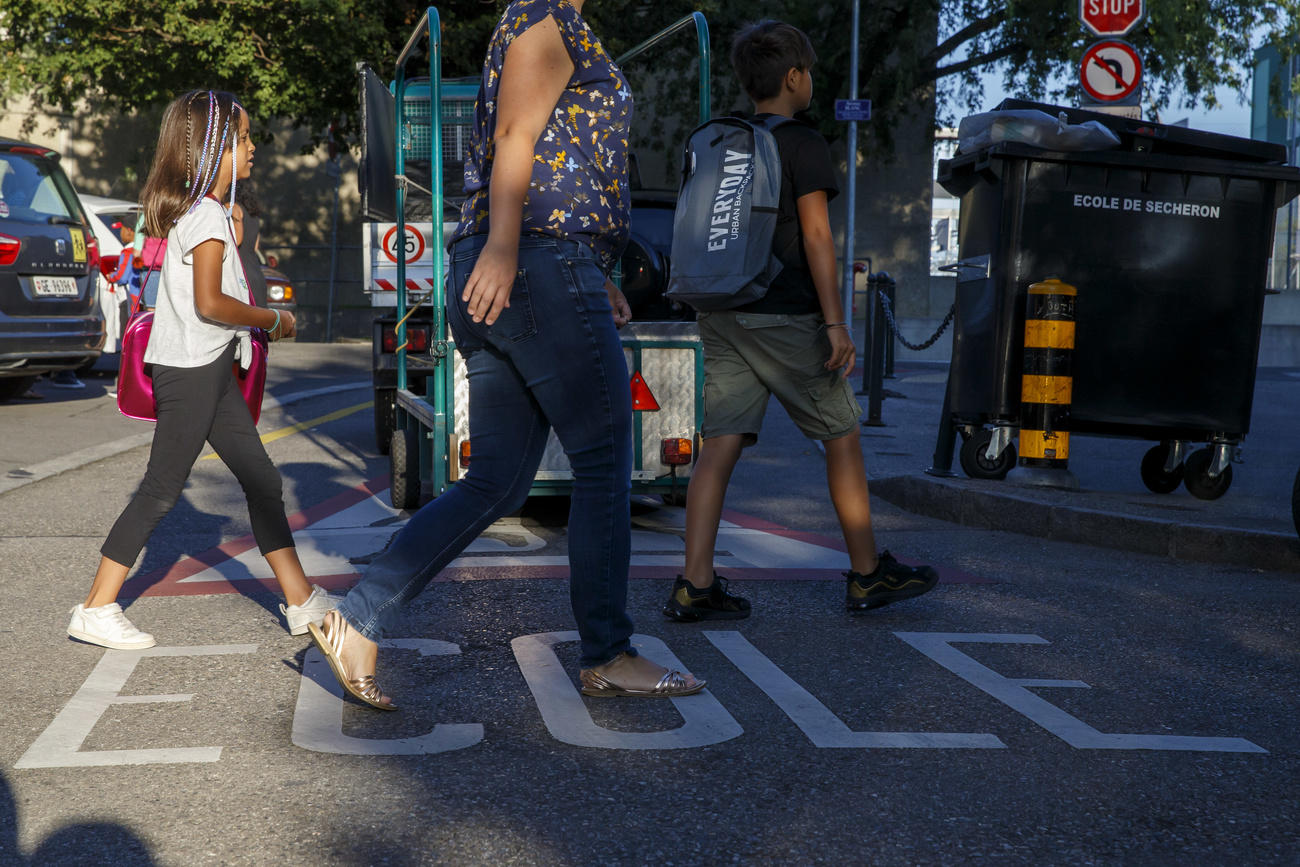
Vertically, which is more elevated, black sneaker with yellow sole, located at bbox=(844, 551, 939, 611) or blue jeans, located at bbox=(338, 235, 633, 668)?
blue jeans, located at bbox=(338, 235, 633, 668)

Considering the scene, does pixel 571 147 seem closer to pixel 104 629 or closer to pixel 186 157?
pixel 186 157

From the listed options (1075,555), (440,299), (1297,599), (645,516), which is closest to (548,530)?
(645,516)

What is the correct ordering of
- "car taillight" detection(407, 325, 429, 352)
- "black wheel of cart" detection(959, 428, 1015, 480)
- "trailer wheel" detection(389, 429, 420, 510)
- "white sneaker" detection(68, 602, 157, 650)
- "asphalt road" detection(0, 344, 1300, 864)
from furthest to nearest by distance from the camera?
"car taillight" detection(407, 325, 429, 352) < "black wheel of cart" detection(959, 428, 1015, 480) < "trailer wheel" detection(389, 429, 420, 510) < "white sneaker" detection(68, 602, 157, 650) < "asphalt road" detection(0, 344, 1300, 864)

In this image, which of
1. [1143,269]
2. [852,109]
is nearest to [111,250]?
[852,109]

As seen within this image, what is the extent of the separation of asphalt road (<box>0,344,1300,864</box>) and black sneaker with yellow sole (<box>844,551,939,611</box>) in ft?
0.30

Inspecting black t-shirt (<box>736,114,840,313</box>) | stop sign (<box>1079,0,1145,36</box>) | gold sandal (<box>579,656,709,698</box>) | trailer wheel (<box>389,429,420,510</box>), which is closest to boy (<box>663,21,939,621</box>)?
black t-shirt (<box>736,114,840,313</box>)

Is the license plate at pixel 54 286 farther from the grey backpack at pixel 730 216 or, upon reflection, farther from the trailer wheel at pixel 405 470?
the grey backpack at pixel 730 216

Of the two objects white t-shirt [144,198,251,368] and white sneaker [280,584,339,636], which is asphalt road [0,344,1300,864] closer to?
white sneaker [280,584,339,636]

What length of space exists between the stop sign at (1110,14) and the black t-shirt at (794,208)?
5.85 metres

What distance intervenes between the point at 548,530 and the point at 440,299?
3.78 feet

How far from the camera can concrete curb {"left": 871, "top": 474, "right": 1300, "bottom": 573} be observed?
18.6 feet

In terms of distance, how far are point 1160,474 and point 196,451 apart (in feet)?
17.5

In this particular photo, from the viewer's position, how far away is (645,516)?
6715 mm

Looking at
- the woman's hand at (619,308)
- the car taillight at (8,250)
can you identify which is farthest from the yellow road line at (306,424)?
the woman's hand at (619,308)
